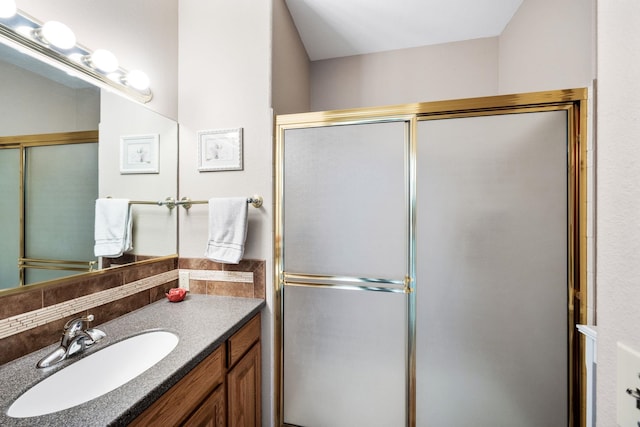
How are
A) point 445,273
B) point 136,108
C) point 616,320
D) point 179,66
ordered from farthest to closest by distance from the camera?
1. point 179,66
2. point 136,108
3. point 445,273
4. point 616,320

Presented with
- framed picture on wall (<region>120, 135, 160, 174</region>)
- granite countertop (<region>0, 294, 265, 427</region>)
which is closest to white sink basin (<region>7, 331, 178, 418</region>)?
granite countertop (<region>0, 294, 265, 427</region>)

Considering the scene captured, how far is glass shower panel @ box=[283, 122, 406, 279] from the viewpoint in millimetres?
1309

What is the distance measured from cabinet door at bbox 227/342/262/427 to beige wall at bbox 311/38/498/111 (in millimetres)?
1872

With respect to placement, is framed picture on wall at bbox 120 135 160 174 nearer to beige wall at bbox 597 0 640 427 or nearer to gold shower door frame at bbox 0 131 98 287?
gold shower door frame at bbox 0 131 98 287

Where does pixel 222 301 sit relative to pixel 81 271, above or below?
below

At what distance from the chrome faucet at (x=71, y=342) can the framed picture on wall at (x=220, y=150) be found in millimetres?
929

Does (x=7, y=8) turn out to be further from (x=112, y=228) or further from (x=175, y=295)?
(x=175, y=295)

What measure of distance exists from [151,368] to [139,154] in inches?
42.1

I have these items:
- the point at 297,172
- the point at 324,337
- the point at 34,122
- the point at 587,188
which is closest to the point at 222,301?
the point at 324,337

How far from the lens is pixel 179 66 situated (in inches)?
63.6

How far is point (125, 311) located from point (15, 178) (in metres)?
0.72

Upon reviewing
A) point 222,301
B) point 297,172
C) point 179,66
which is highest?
point 179,66

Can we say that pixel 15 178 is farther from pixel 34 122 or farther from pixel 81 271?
pixel 81 271

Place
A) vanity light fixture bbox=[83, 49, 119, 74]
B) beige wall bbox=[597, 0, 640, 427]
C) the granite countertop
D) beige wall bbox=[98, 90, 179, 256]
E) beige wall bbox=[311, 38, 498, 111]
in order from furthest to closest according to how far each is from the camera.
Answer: beige wall bbox=[311, 38, 498, 111] → beige wall bbox=[98, 90, 179, 256] → vanity light fixture bbox=[83, 49, 119, 74] → the granite countertop → beige wall bbox=[597, 0, 640, 427]
